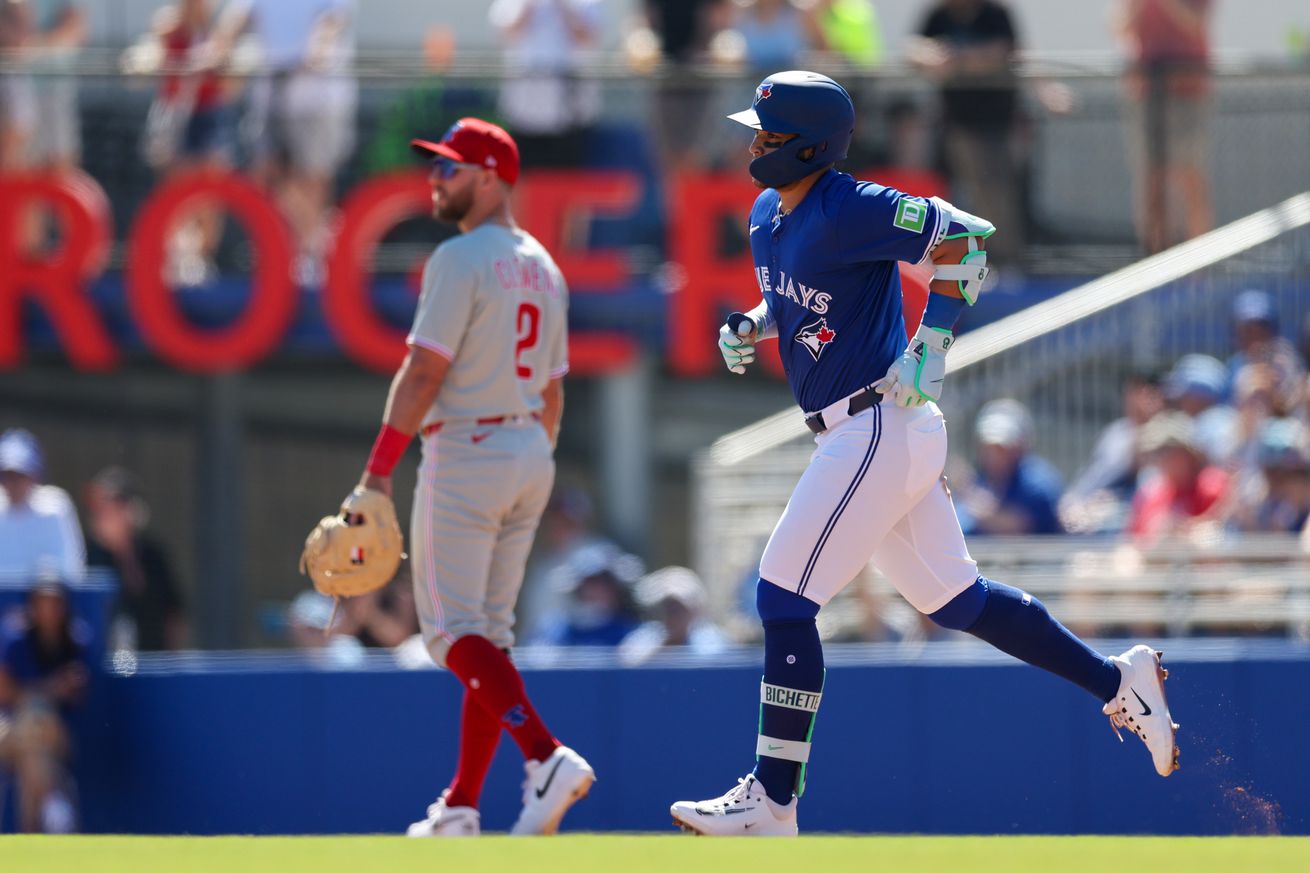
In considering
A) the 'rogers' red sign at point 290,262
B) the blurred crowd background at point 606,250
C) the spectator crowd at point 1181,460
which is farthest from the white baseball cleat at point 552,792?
the 'rogers' red sign at point 290,262

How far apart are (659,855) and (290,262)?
1001 centimetres

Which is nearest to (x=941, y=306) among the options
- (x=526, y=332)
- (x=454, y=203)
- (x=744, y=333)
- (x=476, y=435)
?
(x=744, y=333)

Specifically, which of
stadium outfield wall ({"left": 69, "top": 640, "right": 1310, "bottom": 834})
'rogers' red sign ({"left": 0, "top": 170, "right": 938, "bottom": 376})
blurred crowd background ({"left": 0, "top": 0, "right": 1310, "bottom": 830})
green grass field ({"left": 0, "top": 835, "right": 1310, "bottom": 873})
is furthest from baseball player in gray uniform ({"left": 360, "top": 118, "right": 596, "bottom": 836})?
'rogers' red sign ({"left": 0, "top": 170, "right": 938, "bottom": 376})

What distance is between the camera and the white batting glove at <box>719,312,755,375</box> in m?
6.36

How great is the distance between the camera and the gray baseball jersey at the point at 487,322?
689 cm

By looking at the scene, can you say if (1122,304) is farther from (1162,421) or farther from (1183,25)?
(1183,25)

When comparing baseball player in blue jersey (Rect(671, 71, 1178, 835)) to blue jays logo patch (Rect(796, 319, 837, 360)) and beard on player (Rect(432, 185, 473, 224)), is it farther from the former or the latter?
beard on player (Rect(432, 185, 473, 224))

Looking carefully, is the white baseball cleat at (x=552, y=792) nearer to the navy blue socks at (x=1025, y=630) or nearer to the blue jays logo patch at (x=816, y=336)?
the navy blue socks at (x=1025, y=630)

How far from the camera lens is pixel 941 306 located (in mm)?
6148

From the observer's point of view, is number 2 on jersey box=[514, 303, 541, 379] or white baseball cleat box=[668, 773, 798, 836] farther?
number 2 on jersey box=[514, 303, 541, 379]

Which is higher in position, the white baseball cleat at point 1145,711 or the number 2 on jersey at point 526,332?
the number 2 on jersey at point 526,332

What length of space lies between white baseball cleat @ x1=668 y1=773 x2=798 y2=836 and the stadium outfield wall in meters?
2.53

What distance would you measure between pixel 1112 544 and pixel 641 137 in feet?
17.6

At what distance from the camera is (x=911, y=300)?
7992 mm
